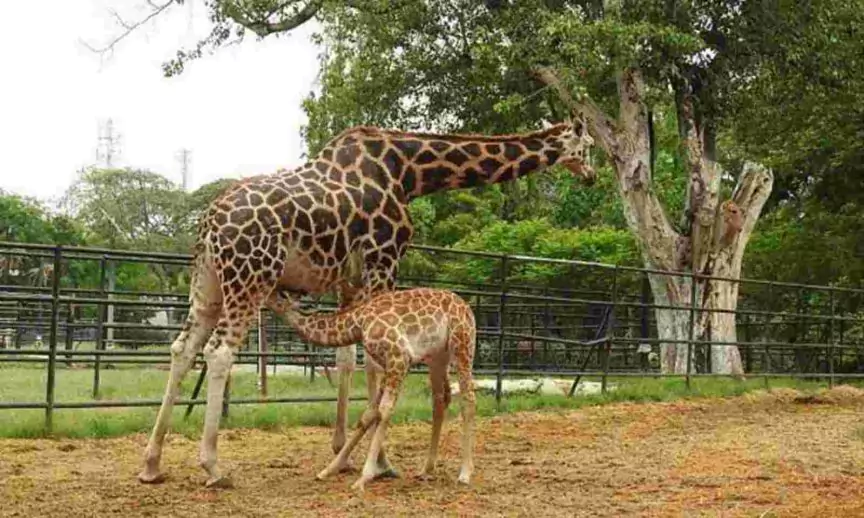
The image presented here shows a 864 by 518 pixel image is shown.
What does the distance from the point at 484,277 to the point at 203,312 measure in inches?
572

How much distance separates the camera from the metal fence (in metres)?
9.11

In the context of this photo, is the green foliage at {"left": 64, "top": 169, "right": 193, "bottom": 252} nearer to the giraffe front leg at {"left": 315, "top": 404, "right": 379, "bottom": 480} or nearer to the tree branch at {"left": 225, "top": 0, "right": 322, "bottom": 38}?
the tree branch at {"left": 225, "top": 0, "right": 322, "bottom": 38}

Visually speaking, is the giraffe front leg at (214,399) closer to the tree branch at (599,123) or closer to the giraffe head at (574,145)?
the giraffe head at (574,145)

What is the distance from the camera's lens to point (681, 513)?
492 cm

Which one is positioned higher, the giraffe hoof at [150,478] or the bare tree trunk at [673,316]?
→ the bare tree trunk at [673,316]

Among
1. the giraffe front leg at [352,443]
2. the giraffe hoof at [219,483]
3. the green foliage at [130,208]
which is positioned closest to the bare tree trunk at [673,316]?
the giraffe front leg at [352,443]

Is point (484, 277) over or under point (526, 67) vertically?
under

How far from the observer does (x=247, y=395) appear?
10133 millimetres

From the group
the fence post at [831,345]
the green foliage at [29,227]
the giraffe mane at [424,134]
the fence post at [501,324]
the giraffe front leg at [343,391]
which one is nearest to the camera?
the giraffe front leg at [343,391]

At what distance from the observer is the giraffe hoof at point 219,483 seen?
5.37 metres

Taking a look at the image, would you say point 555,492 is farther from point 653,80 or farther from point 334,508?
point 653,80

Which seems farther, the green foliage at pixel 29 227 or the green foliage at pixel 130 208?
the green foliage at pixel 130 208

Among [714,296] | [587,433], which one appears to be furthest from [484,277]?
[587,433]

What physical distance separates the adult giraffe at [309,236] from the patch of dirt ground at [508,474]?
1.32 feet
